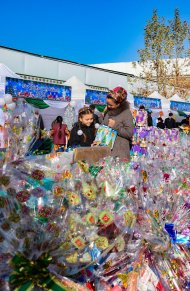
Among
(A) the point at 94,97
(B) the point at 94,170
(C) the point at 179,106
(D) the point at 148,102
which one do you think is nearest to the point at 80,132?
(B) the point at 94,170

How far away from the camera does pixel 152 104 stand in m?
18.2

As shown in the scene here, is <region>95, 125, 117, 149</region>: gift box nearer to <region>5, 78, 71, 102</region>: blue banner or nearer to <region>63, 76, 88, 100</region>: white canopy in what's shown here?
<region>5, 78, 71, 102</region>: blue banner

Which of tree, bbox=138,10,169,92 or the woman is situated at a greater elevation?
tree, bbox=138,10,169,92

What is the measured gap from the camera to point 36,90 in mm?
12812

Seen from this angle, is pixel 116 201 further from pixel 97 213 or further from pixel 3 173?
pixel 3 173

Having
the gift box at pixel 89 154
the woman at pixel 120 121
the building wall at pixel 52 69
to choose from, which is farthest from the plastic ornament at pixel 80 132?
the building wall at pixel 52 69

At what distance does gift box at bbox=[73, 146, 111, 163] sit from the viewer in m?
2.63

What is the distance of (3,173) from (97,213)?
47 cm

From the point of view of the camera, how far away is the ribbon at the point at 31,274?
68.3 inches

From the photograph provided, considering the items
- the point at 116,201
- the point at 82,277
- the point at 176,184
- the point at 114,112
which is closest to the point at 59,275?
the point at 82,277

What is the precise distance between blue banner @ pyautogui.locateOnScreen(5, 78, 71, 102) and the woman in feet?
23.2

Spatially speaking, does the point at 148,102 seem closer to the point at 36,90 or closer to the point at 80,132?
the point at 36,90

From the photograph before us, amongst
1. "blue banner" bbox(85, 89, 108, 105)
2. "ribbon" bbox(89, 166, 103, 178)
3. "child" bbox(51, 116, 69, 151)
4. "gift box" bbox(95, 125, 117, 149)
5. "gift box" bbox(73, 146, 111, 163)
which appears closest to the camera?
"ribbon" bbox(89, 166, 103, 178)

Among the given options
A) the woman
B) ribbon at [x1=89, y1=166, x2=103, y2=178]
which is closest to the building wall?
the woman
